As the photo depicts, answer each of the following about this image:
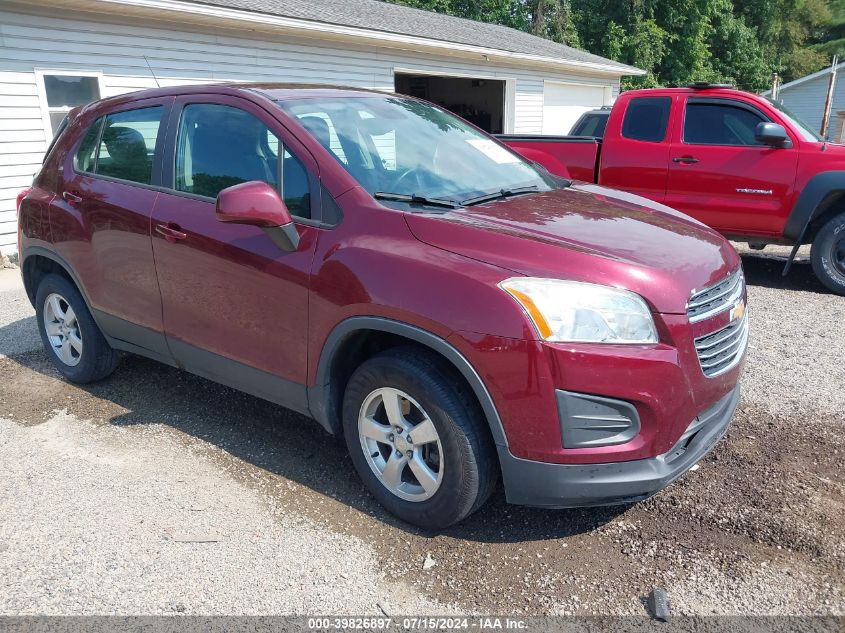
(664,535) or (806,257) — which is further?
(806,257)

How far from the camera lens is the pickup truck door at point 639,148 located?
733cm

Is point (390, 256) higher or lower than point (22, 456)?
higher

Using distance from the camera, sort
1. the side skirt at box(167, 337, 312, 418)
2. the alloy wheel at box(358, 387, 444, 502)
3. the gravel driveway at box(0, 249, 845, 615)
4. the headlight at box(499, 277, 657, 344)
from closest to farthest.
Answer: the headlight at box(499, 277, 657, 344), the gravel driveway at box(0, 249, 845, 615), the alloy wheel at box(358, 387, 444, 502), the side skirt at box(167, 337, 312, 418)

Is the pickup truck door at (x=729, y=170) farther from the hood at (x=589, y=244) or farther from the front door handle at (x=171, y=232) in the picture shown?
the front door handle at (x=171, y=232)

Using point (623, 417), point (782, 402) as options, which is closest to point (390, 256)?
point (623, 417)

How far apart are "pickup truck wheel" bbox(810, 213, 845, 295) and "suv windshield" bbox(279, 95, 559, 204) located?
404 centimetres

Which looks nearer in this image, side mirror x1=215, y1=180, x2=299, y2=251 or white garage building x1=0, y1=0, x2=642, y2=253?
side mirror x1=215, y1=180, x2=299, y2=251

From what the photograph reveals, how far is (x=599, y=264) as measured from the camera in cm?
259

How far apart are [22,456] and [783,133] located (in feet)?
21.9

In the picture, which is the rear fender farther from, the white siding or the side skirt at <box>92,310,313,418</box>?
the white siding

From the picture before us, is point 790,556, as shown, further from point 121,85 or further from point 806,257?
point 121,85

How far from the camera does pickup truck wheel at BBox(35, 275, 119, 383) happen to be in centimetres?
442

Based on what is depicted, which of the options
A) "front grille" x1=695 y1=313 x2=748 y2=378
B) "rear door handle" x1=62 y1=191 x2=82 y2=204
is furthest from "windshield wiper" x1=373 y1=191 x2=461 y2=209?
"rear door handle" x1=62 y1=191 x2=82 y2=204

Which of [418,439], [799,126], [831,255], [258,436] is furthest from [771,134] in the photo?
[258,436]
